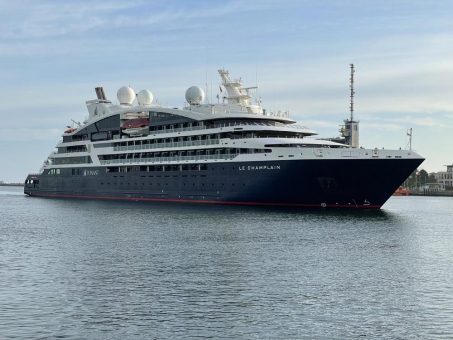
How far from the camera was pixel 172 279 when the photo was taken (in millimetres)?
27875

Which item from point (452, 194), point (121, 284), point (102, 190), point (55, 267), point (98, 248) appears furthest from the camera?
point (452, 194)

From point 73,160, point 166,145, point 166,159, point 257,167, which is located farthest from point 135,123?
point 257,167

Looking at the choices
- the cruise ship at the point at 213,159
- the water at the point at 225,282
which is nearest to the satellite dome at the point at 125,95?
the cruise ship at the point at 213,159

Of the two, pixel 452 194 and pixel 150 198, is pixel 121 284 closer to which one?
pixel 150 198

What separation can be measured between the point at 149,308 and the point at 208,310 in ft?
7.19

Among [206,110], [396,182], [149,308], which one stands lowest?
[149,308]

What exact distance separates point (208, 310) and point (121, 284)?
19.0 feet

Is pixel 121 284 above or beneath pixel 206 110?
beneath

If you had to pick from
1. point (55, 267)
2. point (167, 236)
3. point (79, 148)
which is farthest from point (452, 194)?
point (55, 267)

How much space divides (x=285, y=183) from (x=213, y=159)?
461 inches

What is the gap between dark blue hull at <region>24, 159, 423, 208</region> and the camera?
64250 millimetres

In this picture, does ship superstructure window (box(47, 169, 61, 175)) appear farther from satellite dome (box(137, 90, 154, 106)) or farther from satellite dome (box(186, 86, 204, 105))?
satellite dome (box(186, 86, 204, 105))

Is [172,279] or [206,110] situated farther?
[206,110]

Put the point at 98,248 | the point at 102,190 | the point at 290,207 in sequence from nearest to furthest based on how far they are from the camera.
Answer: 1. the point at 98,248
2. the point at 290,207
3. the point at 102,190
